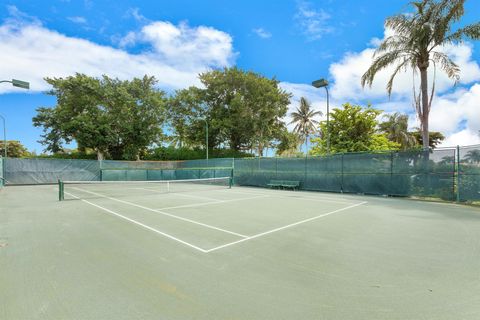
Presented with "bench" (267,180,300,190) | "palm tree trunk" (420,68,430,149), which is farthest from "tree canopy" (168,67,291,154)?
"palm tree trunk" (420,68,430,149)

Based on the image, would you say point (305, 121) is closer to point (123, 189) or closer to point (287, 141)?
point (287, 141)

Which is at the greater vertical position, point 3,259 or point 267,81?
point 267,81

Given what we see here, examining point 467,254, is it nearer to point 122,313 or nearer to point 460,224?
point 460,224

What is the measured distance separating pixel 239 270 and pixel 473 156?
1252 centimetres

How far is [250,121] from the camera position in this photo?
34.7 metres

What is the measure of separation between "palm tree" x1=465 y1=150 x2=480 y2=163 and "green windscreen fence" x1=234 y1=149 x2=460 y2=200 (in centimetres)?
59

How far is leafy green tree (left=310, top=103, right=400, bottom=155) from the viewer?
20391mm

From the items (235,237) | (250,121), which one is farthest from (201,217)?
(250,121)

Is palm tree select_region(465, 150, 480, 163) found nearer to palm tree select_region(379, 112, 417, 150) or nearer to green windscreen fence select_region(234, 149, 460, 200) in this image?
green windscreen fence select_region(234, 149, 460, 200)

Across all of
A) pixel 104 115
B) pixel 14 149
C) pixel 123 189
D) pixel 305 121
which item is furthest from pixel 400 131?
pixel 14 149

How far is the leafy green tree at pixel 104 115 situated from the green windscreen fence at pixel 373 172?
20209 mm

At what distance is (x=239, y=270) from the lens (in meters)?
3.69

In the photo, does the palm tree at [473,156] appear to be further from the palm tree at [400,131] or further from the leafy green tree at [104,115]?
the leafy green tree at [104,115]

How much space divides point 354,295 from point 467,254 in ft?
10.3
